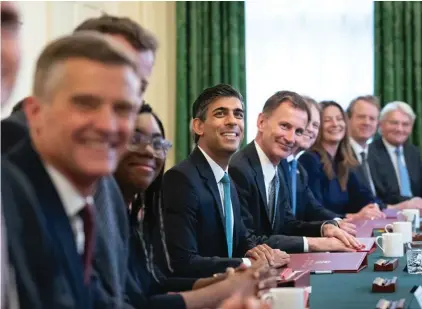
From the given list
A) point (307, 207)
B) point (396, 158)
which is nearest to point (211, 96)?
point (307, 207)

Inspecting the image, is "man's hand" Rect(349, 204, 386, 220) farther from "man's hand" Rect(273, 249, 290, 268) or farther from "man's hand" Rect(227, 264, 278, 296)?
"man's hand" Rect(227, 264, 278, 296)

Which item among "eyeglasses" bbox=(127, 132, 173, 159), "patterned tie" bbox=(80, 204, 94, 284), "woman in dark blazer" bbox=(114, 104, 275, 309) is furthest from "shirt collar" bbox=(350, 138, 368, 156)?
"patterned tie" bbox=(80, 204, 94, 284)

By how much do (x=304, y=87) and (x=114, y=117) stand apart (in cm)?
540

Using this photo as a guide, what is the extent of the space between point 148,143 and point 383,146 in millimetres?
4216

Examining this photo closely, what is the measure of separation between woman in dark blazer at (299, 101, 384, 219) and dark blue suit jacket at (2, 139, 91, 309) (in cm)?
347

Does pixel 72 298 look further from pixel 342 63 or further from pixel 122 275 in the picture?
pixel 342 63

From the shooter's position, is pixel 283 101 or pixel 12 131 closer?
pixel 12 131

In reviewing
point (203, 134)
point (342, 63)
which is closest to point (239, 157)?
point (203, 134)

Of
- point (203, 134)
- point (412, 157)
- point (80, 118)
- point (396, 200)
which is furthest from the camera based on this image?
point (412, 157)

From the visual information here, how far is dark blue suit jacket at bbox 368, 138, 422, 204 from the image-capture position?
5637 mm

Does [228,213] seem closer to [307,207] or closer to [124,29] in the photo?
[124,29]

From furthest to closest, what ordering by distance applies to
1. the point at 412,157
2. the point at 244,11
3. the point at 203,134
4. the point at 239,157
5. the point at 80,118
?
the point at 244,11 < the point at 412,157 < the point at 239,157 < the point at 203,134 < the point at 80,118

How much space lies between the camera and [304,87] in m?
6.57

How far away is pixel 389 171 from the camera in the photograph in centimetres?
574
